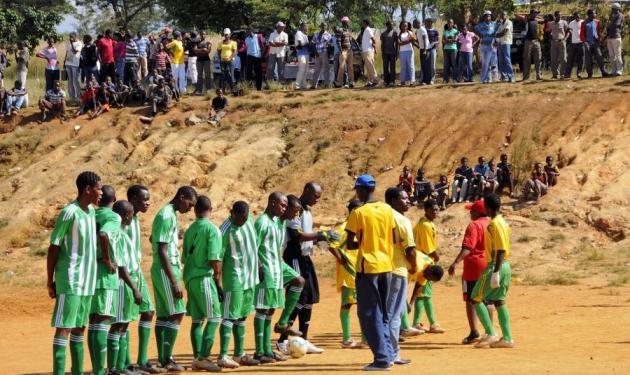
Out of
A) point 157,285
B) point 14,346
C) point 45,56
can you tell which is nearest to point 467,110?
point 45,56

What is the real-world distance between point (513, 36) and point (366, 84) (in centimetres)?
410

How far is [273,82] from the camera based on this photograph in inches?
1282

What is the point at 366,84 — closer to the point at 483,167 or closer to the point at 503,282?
the point at 483,167

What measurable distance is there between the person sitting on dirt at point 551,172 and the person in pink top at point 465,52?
5.62 meters

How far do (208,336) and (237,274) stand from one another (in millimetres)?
707

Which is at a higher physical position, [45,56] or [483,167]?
[45,56]

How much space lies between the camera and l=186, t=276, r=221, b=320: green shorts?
1265 centimetres

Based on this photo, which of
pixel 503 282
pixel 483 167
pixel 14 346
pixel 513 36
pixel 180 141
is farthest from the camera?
pixel 513 36

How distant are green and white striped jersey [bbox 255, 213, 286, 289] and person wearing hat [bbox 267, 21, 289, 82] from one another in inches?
738

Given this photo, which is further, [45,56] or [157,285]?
[45,56]

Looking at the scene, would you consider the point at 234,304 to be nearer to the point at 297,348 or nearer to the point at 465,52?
the point at 297,348

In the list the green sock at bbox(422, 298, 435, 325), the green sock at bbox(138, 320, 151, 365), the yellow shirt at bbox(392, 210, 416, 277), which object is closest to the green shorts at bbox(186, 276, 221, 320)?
the green sock at bbox(138, 320, 151, 365)

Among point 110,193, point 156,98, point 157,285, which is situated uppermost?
point 156,98

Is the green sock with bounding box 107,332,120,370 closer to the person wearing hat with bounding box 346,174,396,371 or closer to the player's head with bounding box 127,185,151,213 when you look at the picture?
the player's head with bounding box 127,185,151,213
